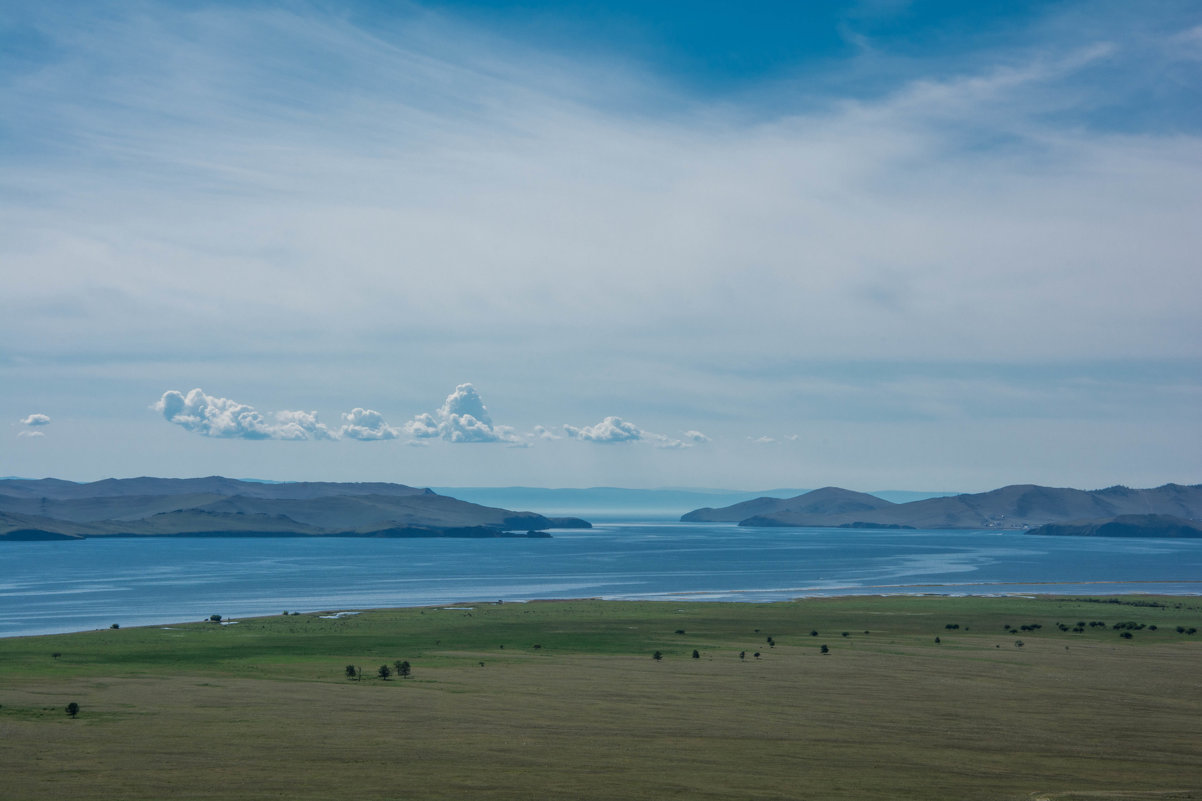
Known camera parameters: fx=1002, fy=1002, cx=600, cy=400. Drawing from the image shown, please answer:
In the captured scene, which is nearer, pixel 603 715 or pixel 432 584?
pixel 603 715

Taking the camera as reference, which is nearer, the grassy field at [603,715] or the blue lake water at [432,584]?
the grassy field at [603,715]

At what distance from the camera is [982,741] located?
38625 millimetres

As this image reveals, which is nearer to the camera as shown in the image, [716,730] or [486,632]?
[716,730]

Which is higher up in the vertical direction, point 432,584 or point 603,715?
point 603,715

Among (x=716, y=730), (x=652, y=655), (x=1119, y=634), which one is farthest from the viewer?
(x=1119, y=634)

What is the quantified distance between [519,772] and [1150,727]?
88.9ft

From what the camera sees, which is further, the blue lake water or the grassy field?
the blue lake water

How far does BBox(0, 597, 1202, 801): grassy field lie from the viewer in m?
32.0

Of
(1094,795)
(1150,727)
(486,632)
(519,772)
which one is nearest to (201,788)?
(519,772)

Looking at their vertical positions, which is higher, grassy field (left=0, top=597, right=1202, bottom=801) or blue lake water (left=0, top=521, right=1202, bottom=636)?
grassy field (left=0, top=597, right=1202, bottom=801)

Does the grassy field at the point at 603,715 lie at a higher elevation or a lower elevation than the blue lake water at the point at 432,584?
higher

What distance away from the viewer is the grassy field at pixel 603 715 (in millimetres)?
31953

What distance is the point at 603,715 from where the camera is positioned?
4300cm

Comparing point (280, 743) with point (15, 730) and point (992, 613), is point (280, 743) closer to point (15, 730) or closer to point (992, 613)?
point (15, 730)
